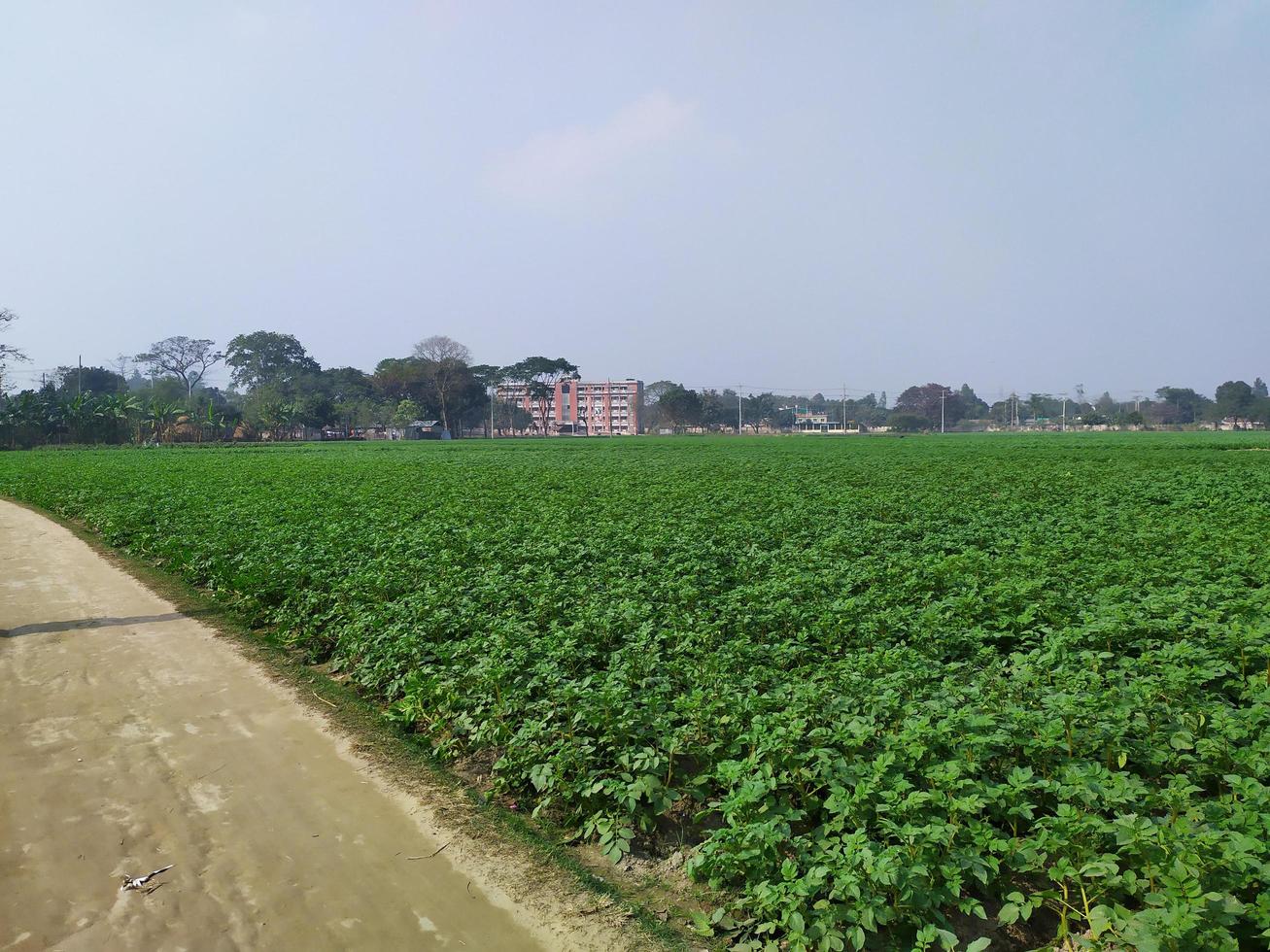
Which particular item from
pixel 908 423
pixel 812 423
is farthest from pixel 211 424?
pixel 908 423

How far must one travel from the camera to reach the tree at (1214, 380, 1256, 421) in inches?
5103

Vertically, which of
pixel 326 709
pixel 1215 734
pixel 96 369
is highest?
pixel 96 369

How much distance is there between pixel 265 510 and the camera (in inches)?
600

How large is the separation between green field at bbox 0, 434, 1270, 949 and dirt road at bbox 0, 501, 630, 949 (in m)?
0.71

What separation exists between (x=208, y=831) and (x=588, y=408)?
140109 millimetres

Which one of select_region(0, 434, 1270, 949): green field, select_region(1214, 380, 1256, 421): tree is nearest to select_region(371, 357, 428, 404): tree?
select_region(0, 434, 1270, 949): green field

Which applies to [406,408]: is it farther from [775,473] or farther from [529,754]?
[529,754]

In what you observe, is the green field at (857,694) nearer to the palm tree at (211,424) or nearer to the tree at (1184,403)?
the palm tree at (211,424)

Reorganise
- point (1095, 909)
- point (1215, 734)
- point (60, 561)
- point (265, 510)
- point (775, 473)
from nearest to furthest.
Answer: point (1095, 909) < point (1215, 734) < point (60, 561) < point (265, 510) < point (775, 473)

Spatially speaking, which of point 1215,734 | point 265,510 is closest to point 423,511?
point 265,510

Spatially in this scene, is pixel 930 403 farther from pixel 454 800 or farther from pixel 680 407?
pixel 454 800

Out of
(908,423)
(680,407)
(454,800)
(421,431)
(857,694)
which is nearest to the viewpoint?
(454,800)

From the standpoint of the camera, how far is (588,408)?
143625 mm

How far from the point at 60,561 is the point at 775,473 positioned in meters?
19.0
